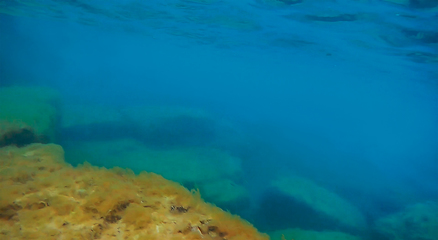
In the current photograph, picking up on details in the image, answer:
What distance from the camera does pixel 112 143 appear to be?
14.8 metres

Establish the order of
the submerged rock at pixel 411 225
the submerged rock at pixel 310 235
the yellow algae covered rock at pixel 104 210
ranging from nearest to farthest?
the yellow algae covered rock at pixel 104 210 → the submerged rock at pixel 310 235 → the submerged rock at pixel 411 225

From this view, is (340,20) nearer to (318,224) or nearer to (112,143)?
(318,224)

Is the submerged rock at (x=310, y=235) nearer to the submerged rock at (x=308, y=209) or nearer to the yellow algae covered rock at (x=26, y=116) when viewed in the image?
the submerged rock at (x=308, y=209)

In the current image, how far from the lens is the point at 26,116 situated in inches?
480

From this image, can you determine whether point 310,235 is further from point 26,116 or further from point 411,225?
point 26,116

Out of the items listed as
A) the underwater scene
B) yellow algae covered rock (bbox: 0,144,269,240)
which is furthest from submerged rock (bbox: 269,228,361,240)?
yellow algae covered rock (bbox: 0,144,269,240)

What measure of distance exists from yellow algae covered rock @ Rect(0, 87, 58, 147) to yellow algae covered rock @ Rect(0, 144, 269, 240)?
18.5ft

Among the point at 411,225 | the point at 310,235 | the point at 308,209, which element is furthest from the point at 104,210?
the point at 411,225

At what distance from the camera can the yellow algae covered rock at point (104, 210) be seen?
3.11 m

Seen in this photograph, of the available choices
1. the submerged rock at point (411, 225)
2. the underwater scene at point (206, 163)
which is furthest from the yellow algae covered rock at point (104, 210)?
the submerged rock at point (411, 225)

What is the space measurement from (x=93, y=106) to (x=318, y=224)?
786 inches

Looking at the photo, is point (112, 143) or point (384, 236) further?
point (112, 143)

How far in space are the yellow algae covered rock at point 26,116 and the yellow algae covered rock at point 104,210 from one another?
5.63 meters

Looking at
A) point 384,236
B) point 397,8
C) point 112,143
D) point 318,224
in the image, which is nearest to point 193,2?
point 112,143
